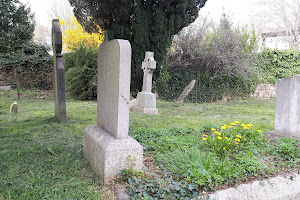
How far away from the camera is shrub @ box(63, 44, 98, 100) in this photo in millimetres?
10594

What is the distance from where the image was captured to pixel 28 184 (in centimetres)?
221

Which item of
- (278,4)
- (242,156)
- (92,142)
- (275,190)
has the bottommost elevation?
(275,190)

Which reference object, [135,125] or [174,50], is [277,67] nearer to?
[174,50]

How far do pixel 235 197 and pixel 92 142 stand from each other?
166cm

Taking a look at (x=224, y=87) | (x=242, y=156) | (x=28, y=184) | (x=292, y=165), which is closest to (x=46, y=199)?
(x=28, y=184)

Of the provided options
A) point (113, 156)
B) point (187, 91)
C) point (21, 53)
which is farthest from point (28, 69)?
point (113, 156)

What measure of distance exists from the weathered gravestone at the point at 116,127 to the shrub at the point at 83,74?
8.05 meters

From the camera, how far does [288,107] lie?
13.7 feet

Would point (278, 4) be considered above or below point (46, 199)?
above

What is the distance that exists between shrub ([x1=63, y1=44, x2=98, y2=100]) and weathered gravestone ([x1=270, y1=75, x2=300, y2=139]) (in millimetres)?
7868

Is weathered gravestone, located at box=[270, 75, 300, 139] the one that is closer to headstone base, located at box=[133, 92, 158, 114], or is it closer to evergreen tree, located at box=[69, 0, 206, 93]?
headstone base, located at box=[133, 92, 158, 114]

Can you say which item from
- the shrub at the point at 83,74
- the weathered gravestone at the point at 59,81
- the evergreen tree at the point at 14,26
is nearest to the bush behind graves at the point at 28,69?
the evergreen tree at the point at 14,26

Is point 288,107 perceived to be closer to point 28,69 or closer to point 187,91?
point 187,91

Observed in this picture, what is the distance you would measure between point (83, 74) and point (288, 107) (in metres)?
8.49
